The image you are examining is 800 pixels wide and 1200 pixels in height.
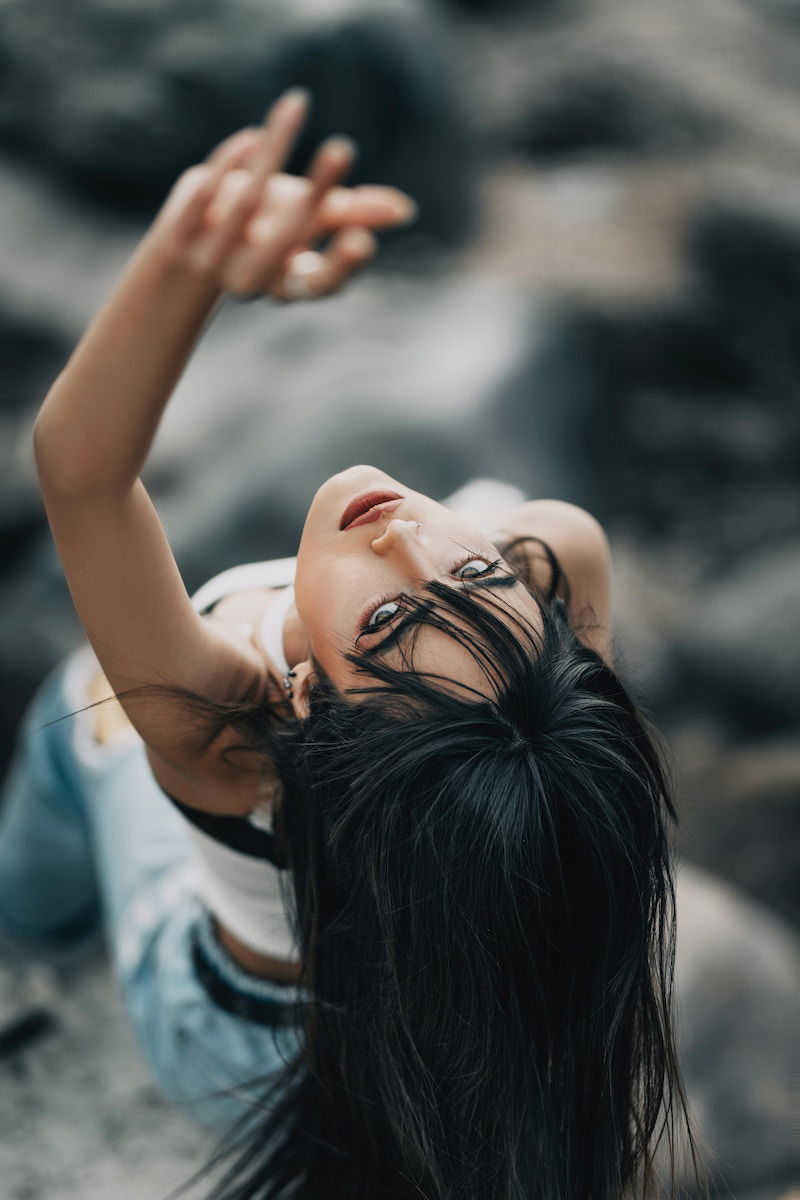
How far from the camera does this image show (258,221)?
33.6 inches

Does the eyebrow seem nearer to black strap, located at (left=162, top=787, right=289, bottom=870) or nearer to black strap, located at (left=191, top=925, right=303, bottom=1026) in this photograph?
black strap, located at (left=162, top=787, right=289, bottom=870)

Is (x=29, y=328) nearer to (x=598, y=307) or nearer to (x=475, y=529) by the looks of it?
(x=598, y=307)

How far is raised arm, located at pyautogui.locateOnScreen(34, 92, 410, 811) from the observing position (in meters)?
0.84

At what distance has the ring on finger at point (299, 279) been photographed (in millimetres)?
895

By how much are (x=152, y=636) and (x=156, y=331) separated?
12.3 inches

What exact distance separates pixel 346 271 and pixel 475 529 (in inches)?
14.4

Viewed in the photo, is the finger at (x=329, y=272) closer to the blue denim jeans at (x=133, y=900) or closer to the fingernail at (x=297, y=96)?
the fingernail at (x=297, y=96)

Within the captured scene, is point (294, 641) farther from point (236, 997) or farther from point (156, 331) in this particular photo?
point (236, 997)

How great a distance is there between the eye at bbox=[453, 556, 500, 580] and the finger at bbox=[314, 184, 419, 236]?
0.36 meters

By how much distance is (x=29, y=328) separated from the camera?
3002 mm

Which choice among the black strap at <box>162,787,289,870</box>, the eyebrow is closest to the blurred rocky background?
the black strap at <box>162,787,289,870</box>

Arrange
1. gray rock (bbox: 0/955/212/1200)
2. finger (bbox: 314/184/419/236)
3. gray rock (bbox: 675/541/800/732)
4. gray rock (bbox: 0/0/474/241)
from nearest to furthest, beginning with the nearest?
finger (bbox: 314/184/419/236) → gray rock (bbox: 0/955/212/1200) → gray rock (bbox: 675/541/800/732) → gray rock (bbox: 0/0/474/241)

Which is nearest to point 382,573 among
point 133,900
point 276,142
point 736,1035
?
point 276,142

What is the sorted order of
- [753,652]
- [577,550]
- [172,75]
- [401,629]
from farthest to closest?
1. [172,75]
2. [753,652]
3. [577,550]
4. [401,629]
